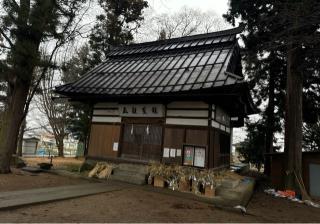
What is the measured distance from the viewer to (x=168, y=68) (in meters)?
13.0

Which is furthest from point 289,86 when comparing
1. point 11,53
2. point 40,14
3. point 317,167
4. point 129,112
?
point 11,53

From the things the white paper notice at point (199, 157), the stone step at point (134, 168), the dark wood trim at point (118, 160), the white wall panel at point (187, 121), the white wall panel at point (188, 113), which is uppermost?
the white wall panel at point (188, 113)

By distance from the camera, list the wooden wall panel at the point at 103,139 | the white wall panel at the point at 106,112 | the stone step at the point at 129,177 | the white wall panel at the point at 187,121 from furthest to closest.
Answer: the white wall panel at the point at 106,112, the wooden wall panel at the point at 103,139, the white wall panel at the point at 187,121, the stone step at the point at 129,177

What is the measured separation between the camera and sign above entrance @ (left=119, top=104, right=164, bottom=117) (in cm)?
1149

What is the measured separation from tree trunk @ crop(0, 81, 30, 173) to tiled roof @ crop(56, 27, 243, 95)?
168 centimetres

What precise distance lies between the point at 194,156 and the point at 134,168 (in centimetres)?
263

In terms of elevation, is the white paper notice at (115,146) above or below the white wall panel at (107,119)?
below

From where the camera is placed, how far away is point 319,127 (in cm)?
2223

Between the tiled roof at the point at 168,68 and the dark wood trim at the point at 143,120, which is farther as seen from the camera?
the dark wood trim at the point at 143,120

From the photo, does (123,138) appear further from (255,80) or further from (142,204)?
(255,80)

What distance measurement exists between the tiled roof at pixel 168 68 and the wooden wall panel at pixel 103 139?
1.80 meters

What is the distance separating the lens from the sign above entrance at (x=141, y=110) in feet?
37.7

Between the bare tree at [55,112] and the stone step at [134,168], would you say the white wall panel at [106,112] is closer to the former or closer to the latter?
the stone step at [134,168]

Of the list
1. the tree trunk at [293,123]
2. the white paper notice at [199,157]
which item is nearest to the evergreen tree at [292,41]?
the tree trunk at [293,123]
